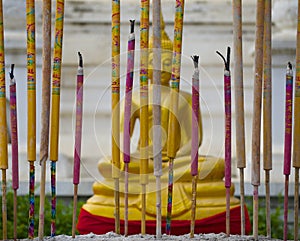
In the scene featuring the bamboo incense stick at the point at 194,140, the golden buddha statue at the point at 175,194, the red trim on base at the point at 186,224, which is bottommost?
the red trim on base at the point at 186,224

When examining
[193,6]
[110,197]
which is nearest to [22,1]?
[193,6]

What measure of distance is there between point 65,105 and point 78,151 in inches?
134

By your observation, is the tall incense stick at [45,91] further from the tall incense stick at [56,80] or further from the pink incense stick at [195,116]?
the pink incense stick at [195,116]

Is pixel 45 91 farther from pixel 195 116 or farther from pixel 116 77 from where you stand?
pixel 195 116

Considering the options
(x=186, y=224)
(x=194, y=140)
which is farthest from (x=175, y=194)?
(x=194, y=140)

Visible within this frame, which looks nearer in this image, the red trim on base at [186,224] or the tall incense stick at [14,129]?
the tall incense stick at [14,129]

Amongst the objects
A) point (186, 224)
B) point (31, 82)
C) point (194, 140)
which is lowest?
point (186, 224)

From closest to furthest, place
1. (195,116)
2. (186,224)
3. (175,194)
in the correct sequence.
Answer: (195,116)
(186,224)
(175,194)

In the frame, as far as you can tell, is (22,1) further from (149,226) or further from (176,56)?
(176,56)

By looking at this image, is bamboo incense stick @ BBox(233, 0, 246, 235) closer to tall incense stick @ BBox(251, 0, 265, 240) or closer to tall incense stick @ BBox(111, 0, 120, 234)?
tall incense stick @ BBox(251, 0, 265, 240)

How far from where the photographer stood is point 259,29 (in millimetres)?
1627

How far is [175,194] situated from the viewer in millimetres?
3545

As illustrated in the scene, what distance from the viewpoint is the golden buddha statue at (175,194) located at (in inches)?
135

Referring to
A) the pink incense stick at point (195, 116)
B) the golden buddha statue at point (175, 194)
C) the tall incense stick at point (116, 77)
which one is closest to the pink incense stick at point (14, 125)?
the tall incense stick at point (116, 77)
